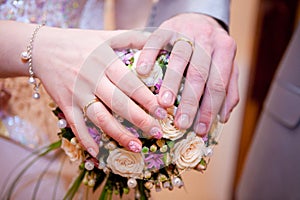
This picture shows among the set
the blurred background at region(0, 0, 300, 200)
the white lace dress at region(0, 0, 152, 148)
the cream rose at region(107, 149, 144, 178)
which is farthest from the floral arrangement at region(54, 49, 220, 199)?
the blurred background at region(0, 0, 300, 200)

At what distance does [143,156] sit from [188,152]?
0.23 ft

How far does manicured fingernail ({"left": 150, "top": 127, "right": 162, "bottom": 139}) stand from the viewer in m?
0.61

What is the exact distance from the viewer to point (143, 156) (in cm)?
63

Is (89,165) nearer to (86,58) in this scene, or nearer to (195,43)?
(86,58)

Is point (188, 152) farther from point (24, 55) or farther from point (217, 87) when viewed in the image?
point (24, 55)

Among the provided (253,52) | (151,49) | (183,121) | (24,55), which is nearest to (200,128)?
(183,121)

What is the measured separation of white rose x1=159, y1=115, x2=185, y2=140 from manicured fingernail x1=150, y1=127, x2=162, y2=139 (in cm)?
1

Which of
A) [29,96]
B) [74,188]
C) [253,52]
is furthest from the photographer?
[253,52]

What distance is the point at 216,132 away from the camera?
2.32ft

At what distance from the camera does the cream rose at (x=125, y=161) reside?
628 mm

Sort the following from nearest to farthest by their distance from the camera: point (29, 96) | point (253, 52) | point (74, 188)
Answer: point (74, 188) → point (29, 96) → point (253, 52)

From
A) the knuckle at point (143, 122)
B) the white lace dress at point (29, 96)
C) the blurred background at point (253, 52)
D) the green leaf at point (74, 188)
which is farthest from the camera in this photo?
the blurred background at point (253, 52)

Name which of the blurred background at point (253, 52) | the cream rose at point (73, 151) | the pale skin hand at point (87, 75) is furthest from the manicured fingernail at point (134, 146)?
the blurred background at point (253, 52)

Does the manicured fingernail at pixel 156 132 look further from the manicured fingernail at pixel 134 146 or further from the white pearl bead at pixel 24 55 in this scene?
the white pearl bead at pixel 24 55
